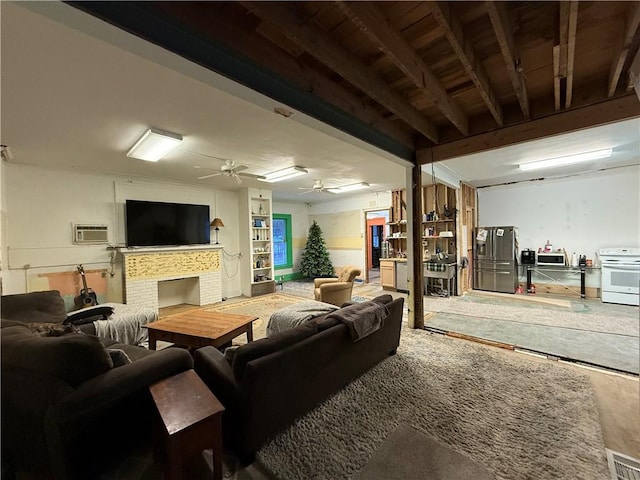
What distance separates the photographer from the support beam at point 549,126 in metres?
2.32

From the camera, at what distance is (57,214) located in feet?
13.3

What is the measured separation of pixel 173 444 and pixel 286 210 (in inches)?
292

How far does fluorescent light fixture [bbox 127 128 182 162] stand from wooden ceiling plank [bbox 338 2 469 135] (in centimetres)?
234

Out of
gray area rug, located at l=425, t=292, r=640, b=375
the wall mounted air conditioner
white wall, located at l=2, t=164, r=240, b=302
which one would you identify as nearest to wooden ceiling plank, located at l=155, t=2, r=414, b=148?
gray area rug, located at l=425, t=292, r=640, b=375

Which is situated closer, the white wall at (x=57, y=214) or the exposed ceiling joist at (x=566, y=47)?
the exposed ceiling joist at (x=566, y=47)

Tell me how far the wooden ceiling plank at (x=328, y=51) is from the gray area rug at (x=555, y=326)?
275cm

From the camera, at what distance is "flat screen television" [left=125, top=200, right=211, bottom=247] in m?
4.64

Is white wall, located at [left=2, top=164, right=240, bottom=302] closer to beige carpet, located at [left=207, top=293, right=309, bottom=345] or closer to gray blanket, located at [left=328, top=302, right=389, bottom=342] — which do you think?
beige carpet, located at [left=207, top=293, right=309, bottom=345]

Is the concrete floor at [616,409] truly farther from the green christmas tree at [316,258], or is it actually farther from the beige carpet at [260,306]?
the green christmas tree at [316,258]

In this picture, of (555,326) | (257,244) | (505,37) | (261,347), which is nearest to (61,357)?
(261,347)

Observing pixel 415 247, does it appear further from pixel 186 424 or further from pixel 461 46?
pixel 186 424

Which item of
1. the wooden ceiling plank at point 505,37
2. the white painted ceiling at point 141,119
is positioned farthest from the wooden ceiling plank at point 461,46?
the white painted ceiling at point 141,119

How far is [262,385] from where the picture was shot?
1551 millimetres

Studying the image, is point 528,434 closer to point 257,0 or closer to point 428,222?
point 257,0
